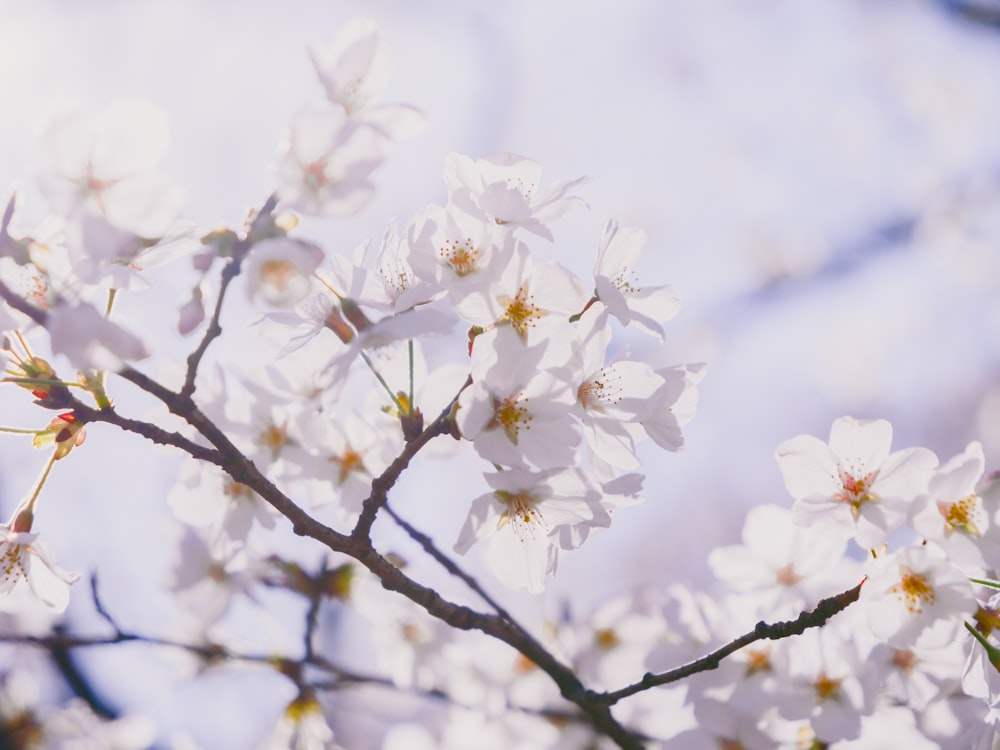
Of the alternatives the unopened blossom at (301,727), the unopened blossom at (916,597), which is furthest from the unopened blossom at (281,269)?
the unopened blossom at (301,727)

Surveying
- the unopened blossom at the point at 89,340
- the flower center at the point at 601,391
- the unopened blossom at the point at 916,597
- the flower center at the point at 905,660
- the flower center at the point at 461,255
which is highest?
the flower center at the point at 461,255

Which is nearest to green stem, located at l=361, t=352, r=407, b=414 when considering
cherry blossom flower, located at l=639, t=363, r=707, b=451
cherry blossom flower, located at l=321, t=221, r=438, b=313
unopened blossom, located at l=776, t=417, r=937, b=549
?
cherry blossom flower, located at l=321, t=221, r=438, b=313

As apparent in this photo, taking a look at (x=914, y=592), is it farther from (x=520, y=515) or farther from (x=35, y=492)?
(x=35, y=492)

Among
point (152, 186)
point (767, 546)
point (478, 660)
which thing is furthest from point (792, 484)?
point (478, 660)

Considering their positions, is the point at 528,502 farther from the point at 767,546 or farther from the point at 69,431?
the point at 767,546

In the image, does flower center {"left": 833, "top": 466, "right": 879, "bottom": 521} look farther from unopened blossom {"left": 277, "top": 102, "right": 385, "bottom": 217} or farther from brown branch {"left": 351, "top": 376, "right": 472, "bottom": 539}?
unopened blossom {"left": 277, "top": 102, "right": 385, "bottom": 217}

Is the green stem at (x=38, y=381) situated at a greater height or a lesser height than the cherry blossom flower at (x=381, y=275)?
lesser

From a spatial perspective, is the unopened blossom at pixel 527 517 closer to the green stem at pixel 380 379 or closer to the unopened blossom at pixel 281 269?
the green stem at pixel 380 379
